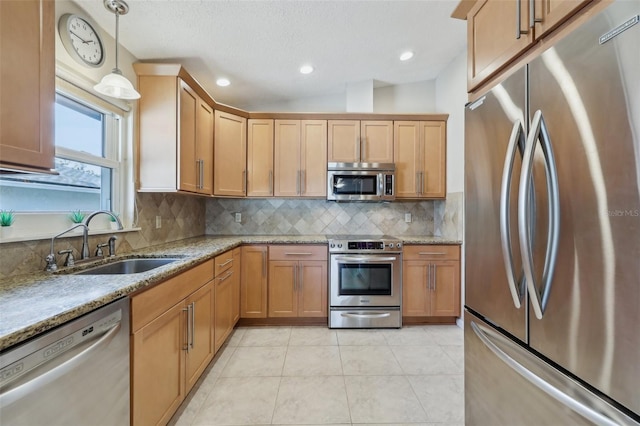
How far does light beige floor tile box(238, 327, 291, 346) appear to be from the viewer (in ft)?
8.32

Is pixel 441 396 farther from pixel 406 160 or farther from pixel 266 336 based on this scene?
pixel 406 160

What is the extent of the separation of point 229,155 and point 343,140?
1330 mm

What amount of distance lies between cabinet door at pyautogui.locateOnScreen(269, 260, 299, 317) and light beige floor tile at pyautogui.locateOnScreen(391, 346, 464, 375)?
1.10m

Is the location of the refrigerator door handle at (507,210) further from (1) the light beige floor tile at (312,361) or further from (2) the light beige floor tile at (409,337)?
(2) the light beige floor tile at (409,337)

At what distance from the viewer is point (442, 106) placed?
10.6 feet

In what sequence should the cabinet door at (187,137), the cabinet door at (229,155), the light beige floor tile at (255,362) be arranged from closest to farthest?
1. the light beige floor tile at (255,362)
2. the cabinet door at (187,137)
3. the cabinet door at (229,155)

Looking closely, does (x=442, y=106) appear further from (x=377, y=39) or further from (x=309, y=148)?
(x=309, y=148)

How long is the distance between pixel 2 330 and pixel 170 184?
5.54 feet

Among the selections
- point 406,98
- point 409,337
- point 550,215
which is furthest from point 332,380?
point 406,98

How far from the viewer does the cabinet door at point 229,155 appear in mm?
2934

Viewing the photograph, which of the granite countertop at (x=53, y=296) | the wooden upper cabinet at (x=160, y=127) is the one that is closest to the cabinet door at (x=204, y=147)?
the wooden upper cabinet at (x=160, y=127)

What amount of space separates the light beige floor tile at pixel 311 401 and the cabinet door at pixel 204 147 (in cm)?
190

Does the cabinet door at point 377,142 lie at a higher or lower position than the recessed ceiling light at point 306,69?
lower

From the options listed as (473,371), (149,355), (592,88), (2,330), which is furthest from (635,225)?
(149,355)
